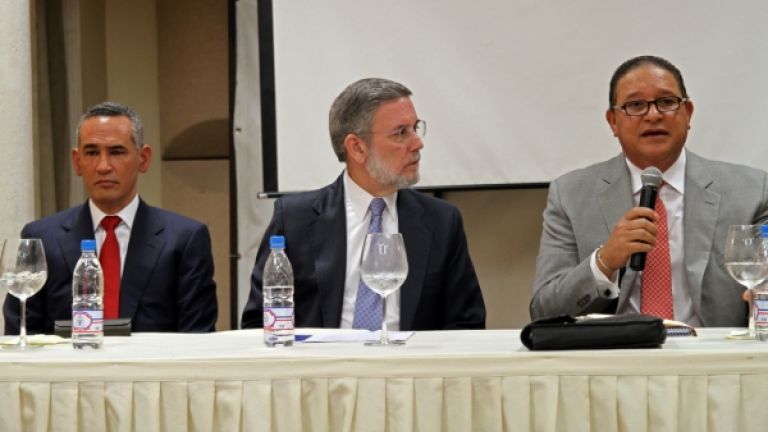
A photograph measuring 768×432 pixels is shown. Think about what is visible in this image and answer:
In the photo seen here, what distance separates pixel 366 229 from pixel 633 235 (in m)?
0.86

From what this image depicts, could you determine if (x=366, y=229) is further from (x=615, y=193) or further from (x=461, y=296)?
(x=615, y=193)

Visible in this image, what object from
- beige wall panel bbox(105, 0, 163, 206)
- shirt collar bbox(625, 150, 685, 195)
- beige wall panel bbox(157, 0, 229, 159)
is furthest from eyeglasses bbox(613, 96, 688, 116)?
beige wall panel bbox(105, 0, 163, 206)

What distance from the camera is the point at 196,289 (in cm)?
337

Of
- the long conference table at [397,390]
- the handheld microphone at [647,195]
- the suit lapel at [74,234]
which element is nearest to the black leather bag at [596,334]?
the long conference table at [397,390]

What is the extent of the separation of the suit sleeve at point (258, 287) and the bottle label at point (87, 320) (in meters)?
0.88

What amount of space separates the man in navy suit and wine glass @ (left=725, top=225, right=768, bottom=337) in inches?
66.7

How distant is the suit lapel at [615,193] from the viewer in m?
3.10

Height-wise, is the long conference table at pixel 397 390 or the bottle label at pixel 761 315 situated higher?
the bottle label at pixel 761 315

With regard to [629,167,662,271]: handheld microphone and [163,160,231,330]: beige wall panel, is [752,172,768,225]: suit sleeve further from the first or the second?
[163,160,231,330]: beige wall panel

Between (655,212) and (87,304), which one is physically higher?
(655,212)

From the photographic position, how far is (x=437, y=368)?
1.96 metres

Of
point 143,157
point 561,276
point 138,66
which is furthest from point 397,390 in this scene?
point 138,66

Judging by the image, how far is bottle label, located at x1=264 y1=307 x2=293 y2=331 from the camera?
7.24 ft

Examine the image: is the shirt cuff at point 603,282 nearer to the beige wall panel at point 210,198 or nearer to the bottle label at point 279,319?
the bottle label at point 279,319
